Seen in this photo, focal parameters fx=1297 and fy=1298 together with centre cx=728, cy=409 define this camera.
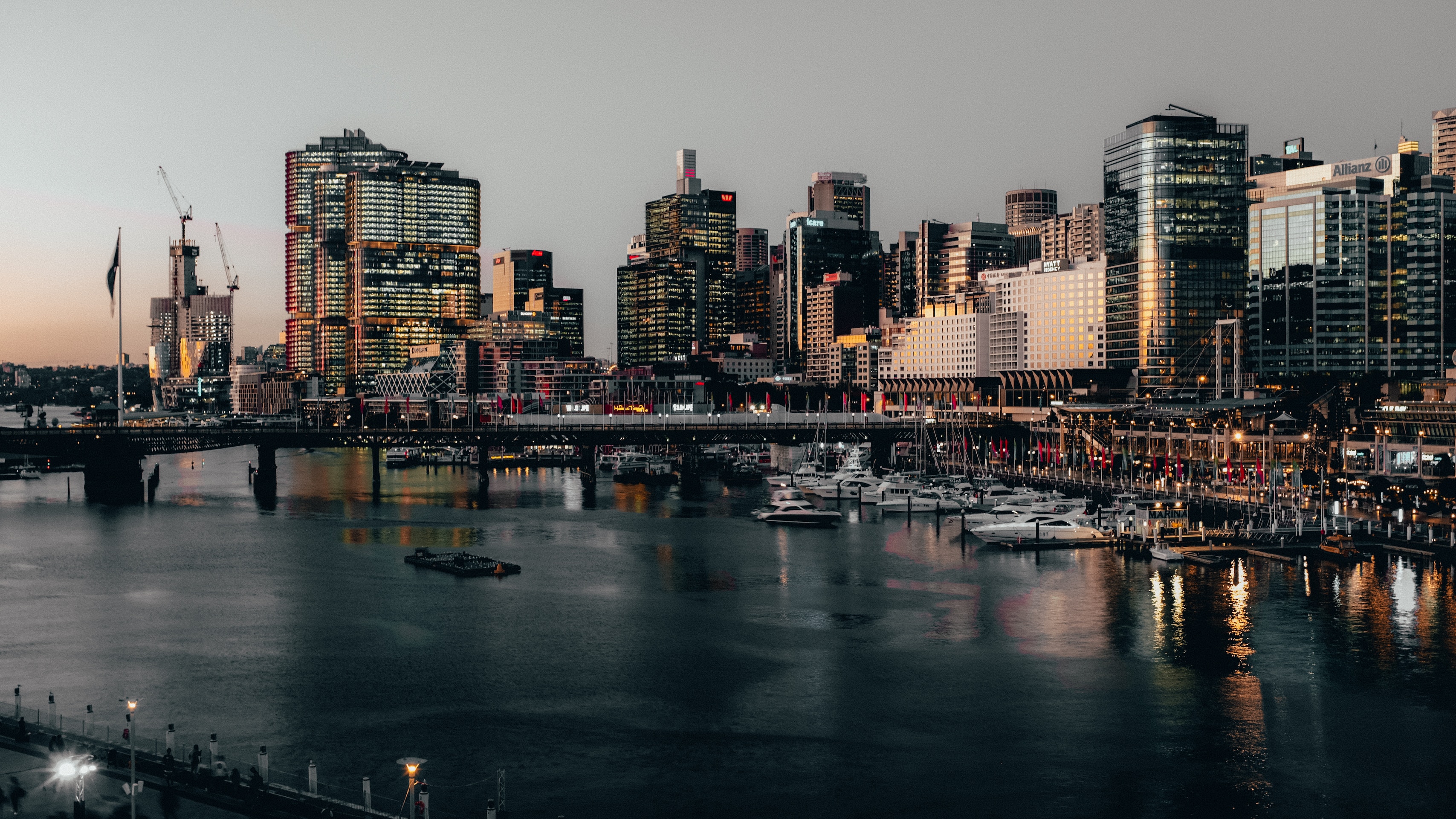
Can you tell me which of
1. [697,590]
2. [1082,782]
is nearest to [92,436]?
[697,590]

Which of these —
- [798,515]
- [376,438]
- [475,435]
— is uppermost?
[475,435]

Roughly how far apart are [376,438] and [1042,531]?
9332 centimetres

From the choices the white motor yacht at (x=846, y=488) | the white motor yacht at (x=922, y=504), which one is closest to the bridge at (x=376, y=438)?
the white motor yacht at (x=846, y=488)

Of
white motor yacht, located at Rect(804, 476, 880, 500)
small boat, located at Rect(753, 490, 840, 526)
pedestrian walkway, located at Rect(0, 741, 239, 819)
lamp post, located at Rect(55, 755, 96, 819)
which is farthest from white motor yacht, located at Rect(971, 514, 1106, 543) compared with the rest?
lamp post, located at Rect(55, 755, 96, 819)

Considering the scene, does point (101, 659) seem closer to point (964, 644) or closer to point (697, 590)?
point (697, 590)

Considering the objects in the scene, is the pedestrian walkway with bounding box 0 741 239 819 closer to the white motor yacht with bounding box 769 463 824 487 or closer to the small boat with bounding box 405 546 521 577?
the small boat with bounding box 405 546 521 577

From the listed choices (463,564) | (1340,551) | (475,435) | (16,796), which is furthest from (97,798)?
(475,435)

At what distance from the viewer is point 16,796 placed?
40.4 metres

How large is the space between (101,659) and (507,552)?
43525 millimetres

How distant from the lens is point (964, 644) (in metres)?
68.7

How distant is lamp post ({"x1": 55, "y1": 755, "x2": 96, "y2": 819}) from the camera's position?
38.4m

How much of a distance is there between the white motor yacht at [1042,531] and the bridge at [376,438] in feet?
200

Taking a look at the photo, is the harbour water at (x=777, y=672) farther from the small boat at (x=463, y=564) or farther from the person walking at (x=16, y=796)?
the person walking at (x=16, y=796)

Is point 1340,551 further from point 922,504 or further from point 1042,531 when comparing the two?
point 922,504
